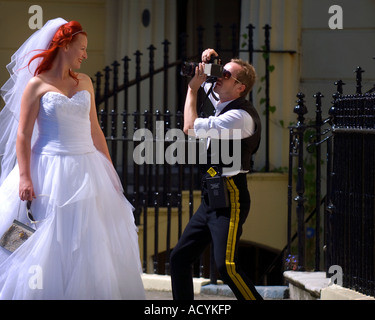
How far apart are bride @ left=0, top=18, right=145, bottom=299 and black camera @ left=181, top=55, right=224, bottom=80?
27.0 inches

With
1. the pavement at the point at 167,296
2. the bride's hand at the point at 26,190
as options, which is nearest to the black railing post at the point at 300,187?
the pavement at the point at 167,296

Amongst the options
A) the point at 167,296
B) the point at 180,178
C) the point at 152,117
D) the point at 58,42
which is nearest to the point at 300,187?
the point at 180,178

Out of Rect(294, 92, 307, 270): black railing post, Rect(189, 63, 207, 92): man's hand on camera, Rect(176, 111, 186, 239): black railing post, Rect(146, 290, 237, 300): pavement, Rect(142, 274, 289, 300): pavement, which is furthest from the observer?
Rect(176, 111, 186, 239): black railing post

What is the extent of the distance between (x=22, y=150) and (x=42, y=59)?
617 millimetres

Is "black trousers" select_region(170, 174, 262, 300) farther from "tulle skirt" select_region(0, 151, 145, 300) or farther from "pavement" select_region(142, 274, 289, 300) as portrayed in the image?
"pavement" select_region(142, 274, 289, 300)

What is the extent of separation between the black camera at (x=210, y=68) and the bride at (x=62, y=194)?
27.0 inches

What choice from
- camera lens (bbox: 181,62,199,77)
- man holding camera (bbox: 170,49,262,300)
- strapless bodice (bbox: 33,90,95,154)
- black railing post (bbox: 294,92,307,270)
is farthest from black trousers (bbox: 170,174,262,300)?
black railing post (bbox: 294,92,307,270)

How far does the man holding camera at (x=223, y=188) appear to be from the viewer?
5.07m

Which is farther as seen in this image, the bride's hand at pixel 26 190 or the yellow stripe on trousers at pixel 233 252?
the bride's hand at pixel 26 190

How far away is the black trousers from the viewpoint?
5.06 m

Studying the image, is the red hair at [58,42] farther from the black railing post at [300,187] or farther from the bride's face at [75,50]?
the black railing post at [300,187]

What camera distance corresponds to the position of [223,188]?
5.11 m
